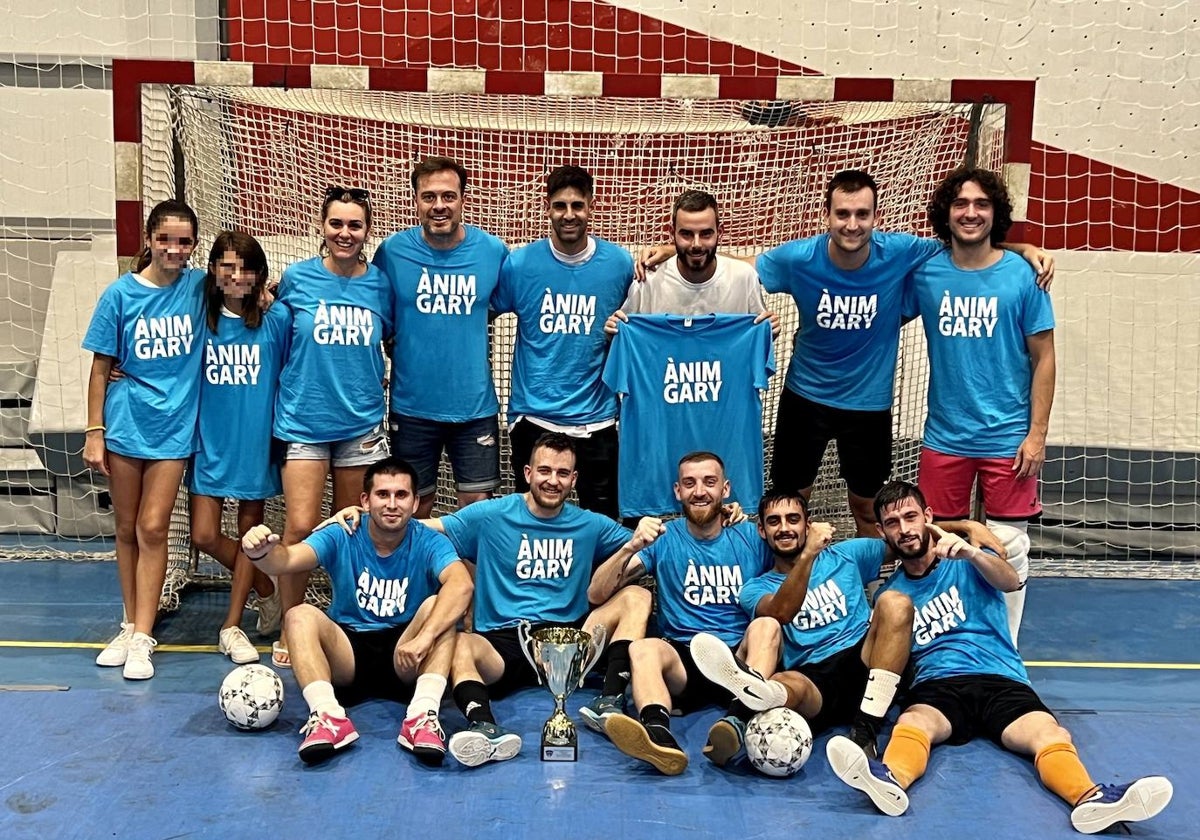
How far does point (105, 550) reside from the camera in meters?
7.11

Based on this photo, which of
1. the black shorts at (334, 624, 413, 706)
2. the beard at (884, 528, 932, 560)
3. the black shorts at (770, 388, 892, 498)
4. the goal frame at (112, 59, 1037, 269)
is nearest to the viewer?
the beard at (884, 528, 932, 560)

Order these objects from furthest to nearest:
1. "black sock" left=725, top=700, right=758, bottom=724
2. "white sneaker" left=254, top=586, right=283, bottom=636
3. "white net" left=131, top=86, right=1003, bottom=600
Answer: "white net" left=131, top=86, right=1003, bottom=600 < "white sneaker" left=254, top=586, right=283, bottom=636 < "black sock" left=725, top=700, right=758, bottom=724

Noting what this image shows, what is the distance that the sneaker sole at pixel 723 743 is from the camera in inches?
160

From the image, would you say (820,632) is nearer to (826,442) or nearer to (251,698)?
(826,442)

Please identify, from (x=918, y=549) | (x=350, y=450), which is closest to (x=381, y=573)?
(x=350, y=450)

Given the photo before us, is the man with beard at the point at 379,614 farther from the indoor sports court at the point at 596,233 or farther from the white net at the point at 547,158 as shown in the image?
→ the white net at the point at 547,158

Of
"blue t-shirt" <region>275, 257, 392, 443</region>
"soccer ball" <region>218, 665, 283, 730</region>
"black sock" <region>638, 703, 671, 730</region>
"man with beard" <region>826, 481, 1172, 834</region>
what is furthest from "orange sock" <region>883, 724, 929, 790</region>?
"blue t-shirt" <region>275, 257, 392, 443</region>

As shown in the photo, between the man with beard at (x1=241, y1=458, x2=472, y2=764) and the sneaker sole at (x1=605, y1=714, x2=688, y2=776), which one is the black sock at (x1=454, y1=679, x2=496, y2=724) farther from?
the sneaker sole at (x1=605, y1=714, x2=688, y2=776)

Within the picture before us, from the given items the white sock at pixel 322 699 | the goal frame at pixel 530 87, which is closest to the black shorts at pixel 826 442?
the goal frame at pixel 530 87

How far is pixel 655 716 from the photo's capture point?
4191mm

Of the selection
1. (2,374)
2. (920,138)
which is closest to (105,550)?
(2,374)

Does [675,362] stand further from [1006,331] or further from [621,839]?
[621,839]

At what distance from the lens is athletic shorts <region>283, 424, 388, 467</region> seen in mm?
5109

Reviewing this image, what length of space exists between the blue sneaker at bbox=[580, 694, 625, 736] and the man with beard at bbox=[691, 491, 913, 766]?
1.30 feet
